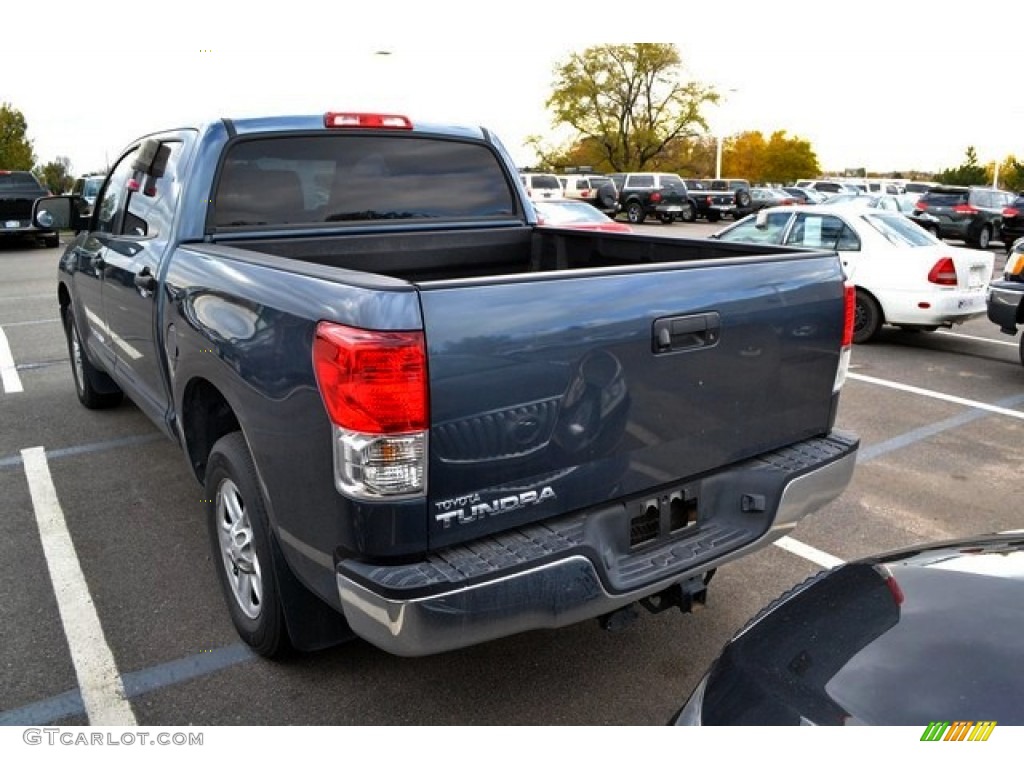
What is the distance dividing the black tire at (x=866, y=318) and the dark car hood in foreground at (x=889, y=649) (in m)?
7.73

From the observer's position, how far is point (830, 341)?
10.5 feet

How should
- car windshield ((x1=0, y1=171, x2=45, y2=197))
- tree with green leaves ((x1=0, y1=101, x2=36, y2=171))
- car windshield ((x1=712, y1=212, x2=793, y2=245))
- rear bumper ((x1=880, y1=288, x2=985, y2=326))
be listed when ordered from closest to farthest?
rear bumper ((x1=880, y1=288, x2=985, y2=326)) → car windshield ((x1=712, y1=212, x2=793, y2=245)) → car windshield ((x1=0, y1=171, x2=45, y2=197)) → tree with green leaves ((x1=0, y1=101, x2=36, y2=171))

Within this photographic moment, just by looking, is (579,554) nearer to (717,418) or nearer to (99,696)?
(717,418)

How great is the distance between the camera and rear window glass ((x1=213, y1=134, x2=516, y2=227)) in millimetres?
3910

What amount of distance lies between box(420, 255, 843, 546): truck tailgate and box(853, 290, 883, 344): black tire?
23.1 ft

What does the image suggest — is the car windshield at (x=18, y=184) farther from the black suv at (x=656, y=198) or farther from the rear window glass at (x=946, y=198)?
the rear window glass at (x=946, y=198)

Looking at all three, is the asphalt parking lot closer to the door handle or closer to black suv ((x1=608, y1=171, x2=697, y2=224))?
the door handle

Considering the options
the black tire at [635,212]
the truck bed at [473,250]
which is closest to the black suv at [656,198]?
the black tire at [635,212]

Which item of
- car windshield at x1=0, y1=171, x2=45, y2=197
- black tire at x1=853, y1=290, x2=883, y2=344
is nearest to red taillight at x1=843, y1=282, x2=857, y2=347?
black tire at x1=853, y1=290, x2=883, y2=344

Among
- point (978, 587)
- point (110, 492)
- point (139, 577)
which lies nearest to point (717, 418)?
point (978, 587)

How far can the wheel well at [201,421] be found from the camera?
136 inches

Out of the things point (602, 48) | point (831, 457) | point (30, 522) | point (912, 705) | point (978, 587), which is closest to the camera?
point (912, 705)

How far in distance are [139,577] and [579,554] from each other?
2.43 meters

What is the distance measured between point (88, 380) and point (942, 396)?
7.16 metres
